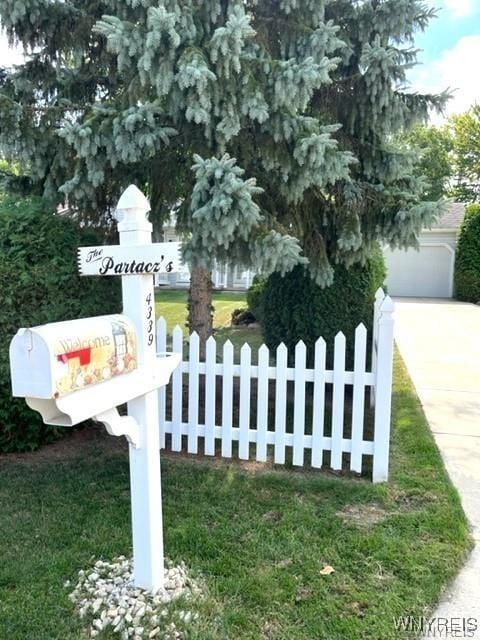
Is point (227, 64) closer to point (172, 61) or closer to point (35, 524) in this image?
point (172, 61)

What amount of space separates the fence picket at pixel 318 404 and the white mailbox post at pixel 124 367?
4.78 feet

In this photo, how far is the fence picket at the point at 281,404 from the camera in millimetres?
3527

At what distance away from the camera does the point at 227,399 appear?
11.9 feet

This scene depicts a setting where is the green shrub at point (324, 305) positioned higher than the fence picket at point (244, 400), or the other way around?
the green shrub at point (324, 305)

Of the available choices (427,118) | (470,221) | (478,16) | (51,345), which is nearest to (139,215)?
(51,345)

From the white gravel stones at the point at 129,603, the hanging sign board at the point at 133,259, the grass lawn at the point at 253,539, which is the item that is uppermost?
the hanging sign board at the point at 133,259

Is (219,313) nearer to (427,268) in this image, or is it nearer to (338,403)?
(338,403)

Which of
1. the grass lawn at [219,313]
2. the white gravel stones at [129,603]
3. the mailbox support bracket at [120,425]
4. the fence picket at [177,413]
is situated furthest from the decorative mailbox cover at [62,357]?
the grass lawn at [219,313]

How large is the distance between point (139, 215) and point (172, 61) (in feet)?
5.58

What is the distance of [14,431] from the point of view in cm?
374

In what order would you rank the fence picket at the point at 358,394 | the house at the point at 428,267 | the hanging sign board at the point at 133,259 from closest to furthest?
the hanging sign board at the point at 133,259
the fence picket at the point at 358,394
the house at the point at 428,267

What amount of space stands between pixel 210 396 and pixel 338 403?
3.15 ft

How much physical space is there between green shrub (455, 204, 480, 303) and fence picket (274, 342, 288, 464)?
47.8 feet

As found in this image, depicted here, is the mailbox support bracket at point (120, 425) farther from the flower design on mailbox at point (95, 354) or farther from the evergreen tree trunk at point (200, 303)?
the evergreen tree trunk at point (200, 303)
